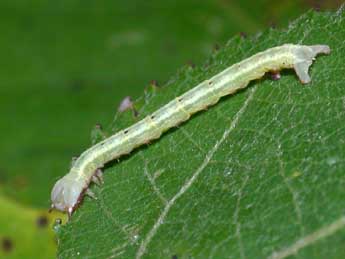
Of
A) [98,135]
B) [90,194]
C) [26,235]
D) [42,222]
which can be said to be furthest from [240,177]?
[26,235]

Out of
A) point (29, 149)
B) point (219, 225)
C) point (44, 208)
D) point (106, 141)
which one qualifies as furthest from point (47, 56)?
point (219, 225)

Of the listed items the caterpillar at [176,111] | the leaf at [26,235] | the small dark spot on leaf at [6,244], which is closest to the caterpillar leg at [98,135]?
the caterpillar at [176,111]

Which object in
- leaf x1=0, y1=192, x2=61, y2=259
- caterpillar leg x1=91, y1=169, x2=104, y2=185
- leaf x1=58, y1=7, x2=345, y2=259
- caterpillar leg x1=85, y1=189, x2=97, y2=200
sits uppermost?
leaf x1=0, y1=192, x2=61, y2=259

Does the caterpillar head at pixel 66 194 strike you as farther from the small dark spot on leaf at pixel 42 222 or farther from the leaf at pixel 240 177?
the small dark spot on leaf at pixel 42 222

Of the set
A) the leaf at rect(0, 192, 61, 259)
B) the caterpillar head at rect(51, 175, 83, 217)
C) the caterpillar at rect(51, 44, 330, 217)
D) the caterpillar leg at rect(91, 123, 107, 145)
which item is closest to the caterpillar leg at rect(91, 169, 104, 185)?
the caterpillar at rect(51, 44, 330, 217)

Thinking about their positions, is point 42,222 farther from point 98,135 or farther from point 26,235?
point 98,135

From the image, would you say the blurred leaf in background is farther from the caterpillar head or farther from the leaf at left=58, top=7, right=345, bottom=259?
the leaf at left=58, top=7, right=345, bottom=259

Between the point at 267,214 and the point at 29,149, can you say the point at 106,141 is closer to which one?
the point at 267,214
